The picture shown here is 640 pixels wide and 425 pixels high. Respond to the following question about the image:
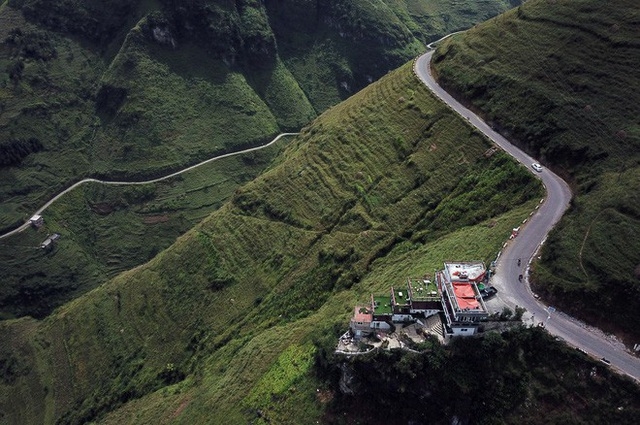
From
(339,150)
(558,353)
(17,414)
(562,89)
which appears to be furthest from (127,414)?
(562,89)

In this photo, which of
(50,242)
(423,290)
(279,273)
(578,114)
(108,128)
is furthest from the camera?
(108,128)

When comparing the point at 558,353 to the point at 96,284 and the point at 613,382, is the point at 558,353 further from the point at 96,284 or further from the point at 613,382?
the point at 96,284

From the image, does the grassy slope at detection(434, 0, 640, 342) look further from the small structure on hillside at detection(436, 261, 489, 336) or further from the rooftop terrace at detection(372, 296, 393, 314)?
the rooftop terrace at detection(372, 296, 393, 314)

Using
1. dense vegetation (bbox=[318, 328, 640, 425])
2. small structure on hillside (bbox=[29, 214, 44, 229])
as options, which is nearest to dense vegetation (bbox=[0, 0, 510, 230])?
small structure on hillside (bbox=[29, 214, 44, 229])

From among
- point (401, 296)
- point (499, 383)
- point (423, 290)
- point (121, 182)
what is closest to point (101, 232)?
point (121, 182)

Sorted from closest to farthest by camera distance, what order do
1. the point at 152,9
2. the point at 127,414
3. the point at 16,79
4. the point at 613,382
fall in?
the point at 613,382
the point at 127,414
the point at 16,79
the point at 152,9

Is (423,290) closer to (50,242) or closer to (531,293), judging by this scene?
(531,293)
